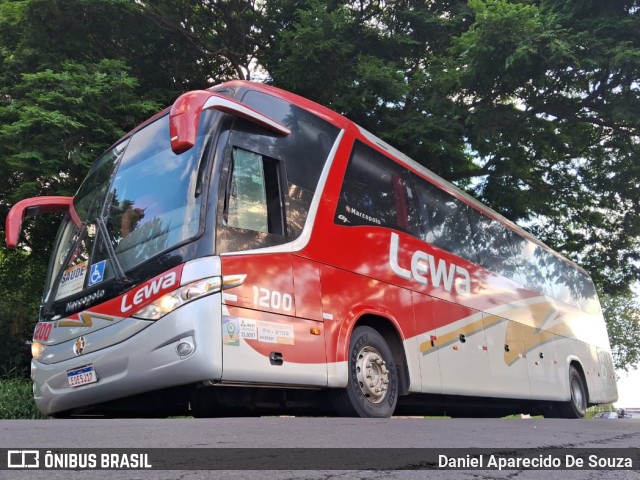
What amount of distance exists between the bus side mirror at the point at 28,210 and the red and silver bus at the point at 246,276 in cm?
2

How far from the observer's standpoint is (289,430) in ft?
13.4

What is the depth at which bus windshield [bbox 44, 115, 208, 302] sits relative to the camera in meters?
5.52

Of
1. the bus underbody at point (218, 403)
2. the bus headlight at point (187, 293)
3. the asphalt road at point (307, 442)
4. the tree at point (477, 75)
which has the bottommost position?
the asphalt road at point (307, 442)

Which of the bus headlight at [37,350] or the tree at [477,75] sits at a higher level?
the tree at [477,75]

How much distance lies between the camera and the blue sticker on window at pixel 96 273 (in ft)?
19.1

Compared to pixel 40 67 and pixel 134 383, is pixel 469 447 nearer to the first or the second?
pixel 134 383

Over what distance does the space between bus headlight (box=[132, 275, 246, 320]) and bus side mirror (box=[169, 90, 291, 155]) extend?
111 centimetres

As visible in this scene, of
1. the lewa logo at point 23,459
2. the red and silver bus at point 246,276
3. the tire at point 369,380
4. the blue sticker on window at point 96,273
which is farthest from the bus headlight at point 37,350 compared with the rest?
the lewa logo at point 23,459

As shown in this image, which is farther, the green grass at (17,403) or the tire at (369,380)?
the green grass at (17,403)

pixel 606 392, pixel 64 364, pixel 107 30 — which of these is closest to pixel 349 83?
pixel 107 30

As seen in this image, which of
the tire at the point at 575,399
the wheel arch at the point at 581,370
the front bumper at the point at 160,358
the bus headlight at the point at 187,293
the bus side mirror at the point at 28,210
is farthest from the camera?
the wheel arch at the point at 581,370

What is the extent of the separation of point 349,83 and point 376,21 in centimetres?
209

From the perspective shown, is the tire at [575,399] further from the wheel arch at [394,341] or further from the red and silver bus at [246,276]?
the wheel arch at [394,341]

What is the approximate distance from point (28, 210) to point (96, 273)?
206 cm
